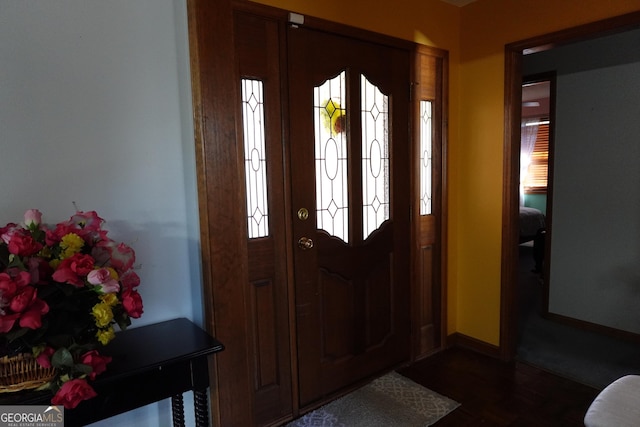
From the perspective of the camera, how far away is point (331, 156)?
2273 mm

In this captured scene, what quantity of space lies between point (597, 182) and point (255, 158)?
277 centimetres

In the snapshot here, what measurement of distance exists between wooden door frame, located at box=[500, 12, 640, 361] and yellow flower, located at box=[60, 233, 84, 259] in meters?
2.42

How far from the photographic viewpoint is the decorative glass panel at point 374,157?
2410 millimetres

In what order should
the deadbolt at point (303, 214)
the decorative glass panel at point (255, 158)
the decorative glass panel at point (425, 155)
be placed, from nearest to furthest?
1. the decorative glass panel at point (255, 158)
2. the deadbolt at point (303, 214)
3. the decorative glass panel at point (425, 155)

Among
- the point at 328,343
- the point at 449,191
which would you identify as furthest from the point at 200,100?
the point at 449,191

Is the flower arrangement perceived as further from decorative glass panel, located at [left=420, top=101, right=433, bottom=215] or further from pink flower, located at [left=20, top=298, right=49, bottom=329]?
decorative glass panel, located at [left=420, top=101, right=433, bottom=215]

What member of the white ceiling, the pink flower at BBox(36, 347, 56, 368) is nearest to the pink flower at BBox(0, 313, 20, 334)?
the pink flower at BBox(36, 347, 56, 368)

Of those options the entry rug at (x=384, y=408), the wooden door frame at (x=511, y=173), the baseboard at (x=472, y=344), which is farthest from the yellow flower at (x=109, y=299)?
the baseboard at (x=472, y=344)

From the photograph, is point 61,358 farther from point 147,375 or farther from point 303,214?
point 303,214

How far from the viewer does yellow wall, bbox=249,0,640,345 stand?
2.51m

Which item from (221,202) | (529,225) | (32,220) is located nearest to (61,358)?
(32,220)

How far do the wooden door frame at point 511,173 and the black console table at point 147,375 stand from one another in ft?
6.66

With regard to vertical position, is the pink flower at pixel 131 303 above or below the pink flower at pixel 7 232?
below

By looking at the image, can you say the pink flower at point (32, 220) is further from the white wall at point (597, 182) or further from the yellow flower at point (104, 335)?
the white wall at point (597, 182)
